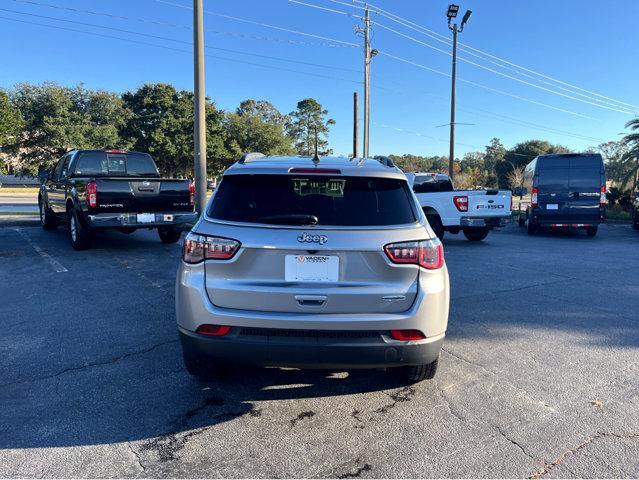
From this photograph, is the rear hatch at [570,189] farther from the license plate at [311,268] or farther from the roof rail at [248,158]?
the license plate at [311,268]

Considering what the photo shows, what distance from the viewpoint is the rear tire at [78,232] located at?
387 inches

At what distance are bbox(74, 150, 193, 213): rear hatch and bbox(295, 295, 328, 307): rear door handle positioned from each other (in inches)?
285

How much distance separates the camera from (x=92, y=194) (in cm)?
910

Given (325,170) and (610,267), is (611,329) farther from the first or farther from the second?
(610,267)

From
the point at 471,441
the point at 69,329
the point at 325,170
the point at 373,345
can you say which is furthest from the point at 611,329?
the point at 69,329

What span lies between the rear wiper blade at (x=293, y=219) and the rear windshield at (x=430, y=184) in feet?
36.6

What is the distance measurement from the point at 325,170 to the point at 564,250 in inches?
416

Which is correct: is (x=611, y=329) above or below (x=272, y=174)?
below

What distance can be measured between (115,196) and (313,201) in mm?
7014

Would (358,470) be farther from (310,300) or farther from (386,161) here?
(386,161)

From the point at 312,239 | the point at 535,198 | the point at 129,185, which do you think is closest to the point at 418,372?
the point at 312,239

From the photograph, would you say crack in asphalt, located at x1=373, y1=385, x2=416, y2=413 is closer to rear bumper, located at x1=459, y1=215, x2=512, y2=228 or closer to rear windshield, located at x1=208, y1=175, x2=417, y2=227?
rear windshield, located at x1=208, y1=175, x2=417, y2=227

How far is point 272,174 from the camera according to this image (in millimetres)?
3467

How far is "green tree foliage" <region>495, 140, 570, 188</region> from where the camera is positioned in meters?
63.3
